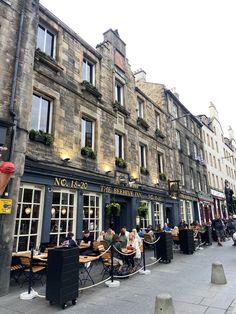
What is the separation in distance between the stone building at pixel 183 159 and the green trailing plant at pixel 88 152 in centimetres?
876

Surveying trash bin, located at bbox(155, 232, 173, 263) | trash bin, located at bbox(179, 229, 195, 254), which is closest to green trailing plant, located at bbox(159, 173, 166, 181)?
trash bin, located at bbox(179, 229, 195, 254)

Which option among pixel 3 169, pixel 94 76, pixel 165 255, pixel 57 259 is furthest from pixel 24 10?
pixel 165 255

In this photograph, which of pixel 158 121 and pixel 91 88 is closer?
pixel 91 88

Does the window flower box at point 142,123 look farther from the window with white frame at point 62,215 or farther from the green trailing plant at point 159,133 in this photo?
the window with white frame at point 62,215

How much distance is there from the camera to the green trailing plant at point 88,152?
10.7m

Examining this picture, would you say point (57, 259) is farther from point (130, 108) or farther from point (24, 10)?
point (130, 108)

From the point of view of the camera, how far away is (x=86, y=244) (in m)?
9.05

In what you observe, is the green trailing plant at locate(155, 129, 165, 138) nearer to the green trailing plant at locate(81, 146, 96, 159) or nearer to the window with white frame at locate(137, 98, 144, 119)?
the window with white frame at locate(137, 98, 144, 119)

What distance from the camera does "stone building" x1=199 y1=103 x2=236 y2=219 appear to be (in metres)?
29.0

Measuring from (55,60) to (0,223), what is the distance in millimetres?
7279

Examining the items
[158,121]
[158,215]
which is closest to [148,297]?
[158,215]

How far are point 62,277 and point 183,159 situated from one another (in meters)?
18.7

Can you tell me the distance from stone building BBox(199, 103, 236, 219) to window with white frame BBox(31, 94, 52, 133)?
2302cm

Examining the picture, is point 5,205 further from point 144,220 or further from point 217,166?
point 217,166
